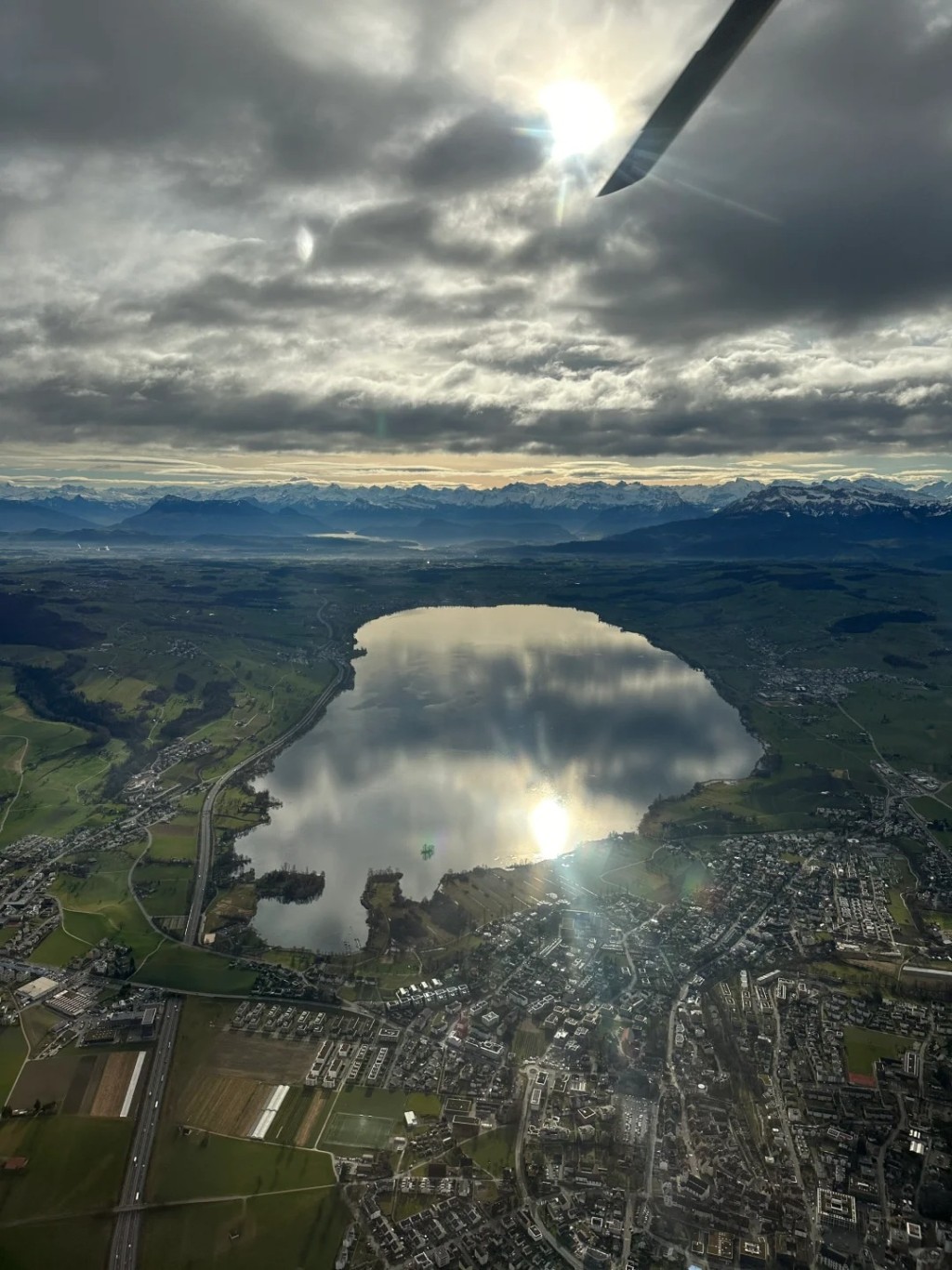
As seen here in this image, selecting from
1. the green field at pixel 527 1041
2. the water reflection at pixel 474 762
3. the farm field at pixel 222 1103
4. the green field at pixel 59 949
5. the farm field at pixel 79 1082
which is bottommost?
the water reflection at pixel 474 762

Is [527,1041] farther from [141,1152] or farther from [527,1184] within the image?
[141,1152]

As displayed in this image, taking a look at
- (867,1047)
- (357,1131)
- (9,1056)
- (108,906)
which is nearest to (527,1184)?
(357,1131)

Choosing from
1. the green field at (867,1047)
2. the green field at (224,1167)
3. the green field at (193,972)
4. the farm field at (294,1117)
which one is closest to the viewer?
the green field at (224,1167)

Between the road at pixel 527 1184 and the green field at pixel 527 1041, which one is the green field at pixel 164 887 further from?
the road at pixel 527 1184

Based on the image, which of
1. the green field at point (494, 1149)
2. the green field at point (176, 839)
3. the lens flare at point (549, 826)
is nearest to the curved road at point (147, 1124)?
the green field at point (176, 839)

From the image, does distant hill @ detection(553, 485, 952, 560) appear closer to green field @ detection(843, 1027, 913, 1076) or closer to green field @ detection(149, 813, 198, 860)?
green field @ detection(149, 813, 198, 860)
